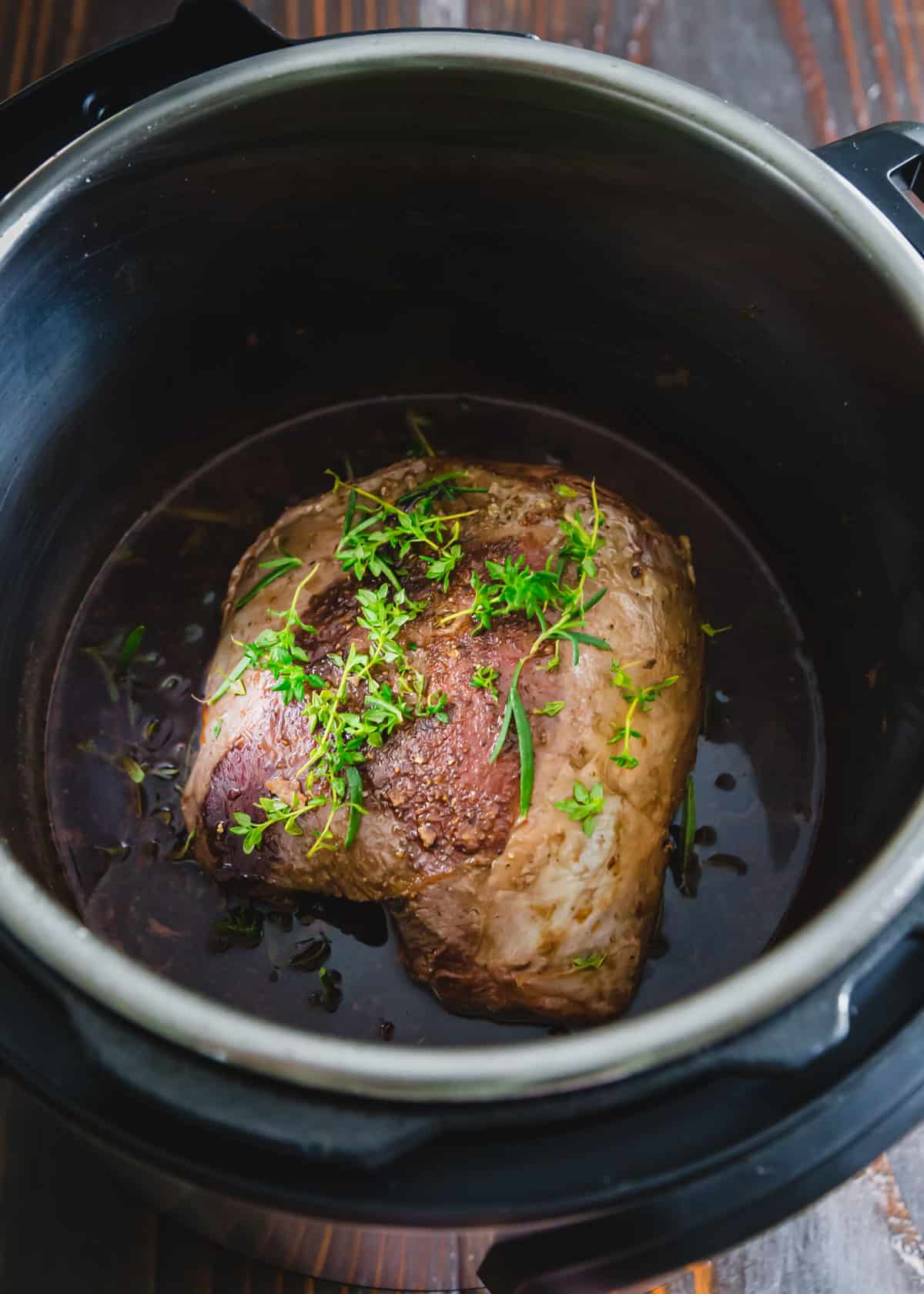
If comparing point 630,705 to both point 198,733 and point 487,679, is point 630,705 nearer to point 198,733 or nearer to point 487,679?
point 487,679

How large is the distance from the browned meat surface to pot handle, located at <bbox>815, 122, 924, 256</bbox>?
0.45 m

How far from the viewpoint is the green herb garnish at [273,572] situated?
1.43 metres

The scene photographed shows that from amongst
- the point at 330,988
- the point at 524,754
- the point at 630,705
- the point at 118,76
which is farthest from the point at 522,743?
the point at 118,76

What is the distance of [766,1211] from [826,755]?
2.25 ft

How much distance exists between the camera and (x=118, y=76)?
129 cm

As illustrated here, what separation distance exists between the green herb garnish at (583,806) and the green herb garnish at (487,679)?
0.13 meters

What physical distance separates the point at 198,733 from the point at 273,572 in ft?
0.75

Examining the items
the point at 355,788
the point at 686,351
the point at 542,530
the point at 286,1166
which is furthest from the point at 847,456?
the point at 286,1166

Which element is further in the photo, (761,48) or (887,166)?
(761,48)

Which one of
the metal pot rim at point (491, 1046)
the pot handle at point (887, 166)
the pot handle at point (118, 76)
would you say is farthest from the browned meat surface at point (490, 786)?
the pot handle at point (118, 76)

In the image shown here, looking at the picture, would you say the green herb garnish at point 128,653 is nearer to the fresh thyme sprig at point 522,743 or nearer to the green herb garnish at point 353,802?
the green herb garnish at point 353,802

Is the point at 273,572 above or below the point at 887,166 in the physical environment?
below

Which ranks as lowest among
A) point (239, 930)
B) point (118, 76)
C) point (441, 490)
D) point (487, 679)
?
point (239, 930)

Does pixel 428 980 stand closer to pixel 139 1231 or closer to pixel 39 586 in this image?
pixel 139 1231
